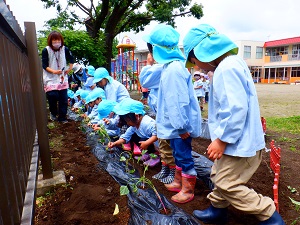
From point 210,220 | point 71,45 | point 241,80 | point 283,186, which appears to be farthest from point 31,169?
point 71,45

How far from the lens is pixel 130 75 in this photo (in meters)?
13.9

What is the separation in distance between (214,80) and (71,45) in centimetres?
834

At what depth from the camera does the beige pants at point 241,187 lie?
1.57 metres

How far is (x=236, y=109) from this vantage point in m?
1.48

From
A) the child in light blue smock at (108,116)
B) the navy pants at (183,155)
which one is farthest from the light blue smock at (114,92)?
the navy pants at (183,155)

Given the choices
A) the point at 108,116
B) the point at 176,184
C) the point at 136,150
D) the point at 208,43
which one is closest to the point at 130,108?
the point at 136,150

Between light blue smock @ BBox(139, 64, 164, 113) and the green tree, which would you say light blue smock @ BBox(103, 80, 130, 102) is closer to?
light blue smock @ BBox(139, 64, 164, 113)

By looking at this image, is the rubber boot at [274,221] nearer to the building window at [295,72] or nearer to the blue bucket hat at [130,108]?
the blue bucket hat at [130,108]

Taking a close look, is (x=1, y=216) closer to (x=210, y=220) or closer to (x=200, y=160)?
(x=210, y=220)

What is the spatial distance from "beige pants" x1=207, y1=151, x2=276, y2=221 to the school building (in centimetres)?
3099

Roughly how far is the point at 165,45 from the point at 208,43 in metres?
0.69

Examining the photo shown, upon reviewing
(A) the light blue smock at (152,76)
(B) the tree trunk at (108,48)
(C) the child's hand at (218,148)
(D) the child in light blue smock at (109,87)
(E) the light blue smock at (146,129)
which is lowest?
(E) the light blue smock at (146,129)

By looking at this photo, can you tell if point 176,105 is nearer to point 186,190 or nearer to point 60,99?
point 186,190

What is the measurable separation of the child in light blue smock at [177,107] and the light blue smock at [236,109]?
46cm
